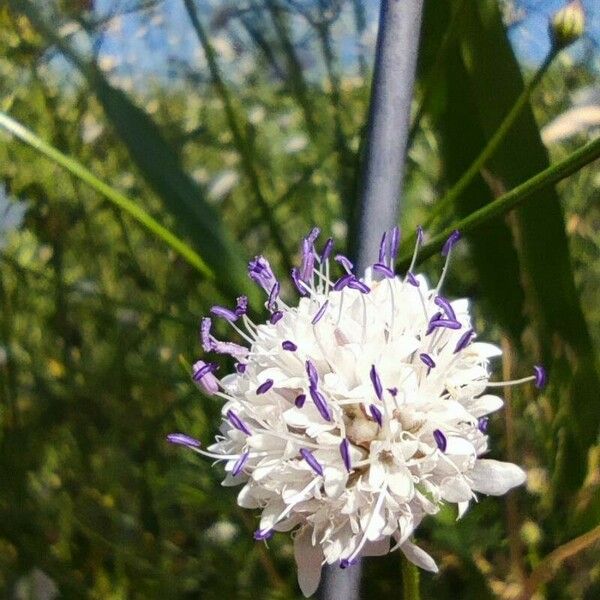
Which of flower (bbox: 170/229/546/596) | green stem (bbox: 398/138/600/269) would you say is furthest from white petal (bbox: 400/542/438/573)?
green stem (bbox: 398/138/600/269)

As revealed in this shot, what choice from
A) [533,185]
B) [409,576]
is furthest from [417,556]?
[533,185]

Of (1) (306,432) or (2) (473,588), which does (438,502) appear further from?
(2) (473,588)

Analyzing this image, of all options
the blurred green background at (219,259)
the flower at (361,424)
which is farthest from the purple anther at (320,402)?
the blurred green background at (219,259)

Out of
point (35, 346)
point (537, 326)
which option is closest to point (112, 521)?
point (35, 346)

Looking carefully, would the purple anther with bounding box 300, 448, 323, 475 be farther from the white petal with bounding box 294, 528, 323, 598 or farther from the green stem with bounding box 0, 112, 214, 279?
the green stem with bounding box 0, 112, 214, 279

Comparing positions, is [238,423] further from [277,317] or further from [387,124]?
[387,124]

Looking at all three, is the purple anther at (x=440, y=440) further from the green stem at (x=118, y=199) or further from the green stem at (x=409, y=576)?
the green stem at (x=118, y=199)

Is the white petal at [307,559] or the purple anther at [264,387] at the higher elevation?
the purple anther at [264,387]
